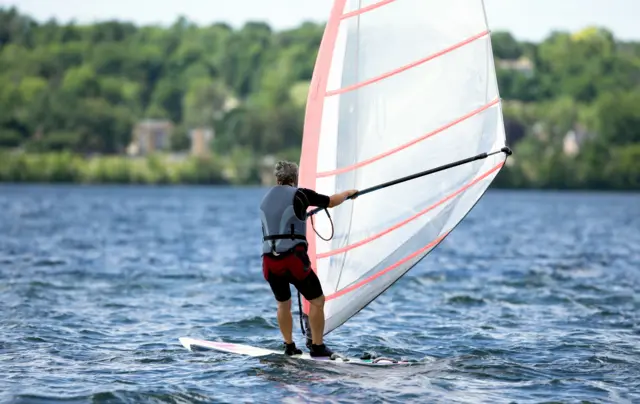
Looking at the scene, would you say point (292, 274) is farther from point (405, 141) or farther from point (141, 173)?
point (141, 173)

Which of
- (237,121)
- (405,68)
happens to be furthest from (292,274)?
(237,121)

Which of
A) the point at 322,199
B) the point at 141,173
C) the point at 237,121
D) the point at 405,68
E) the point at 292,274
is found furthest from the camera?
the point at 237,121

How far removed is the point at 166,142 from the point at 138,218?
119 metres

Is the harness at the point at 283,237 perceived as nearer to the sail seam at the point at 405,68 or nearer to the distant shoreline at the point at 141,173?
the sail seam at the point at 405,68

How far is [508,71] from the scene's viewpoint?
605ft

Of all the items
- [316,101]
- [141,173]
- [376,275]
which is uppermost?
[316,101]

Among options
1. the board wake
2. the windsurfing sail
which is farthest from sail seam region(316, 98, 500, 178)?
the board wake

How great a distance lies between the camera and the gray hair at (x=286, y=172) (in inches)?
470

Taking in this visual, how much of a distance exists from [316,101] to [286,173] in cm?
89

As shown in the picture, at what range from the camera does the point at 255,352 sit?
1332 cm

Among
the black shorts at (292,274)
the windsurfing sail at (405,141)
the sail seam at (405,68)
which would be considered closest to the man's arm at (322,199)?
the black shorts at (292,274)

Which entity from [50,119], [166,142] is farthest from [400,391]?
[166,142]

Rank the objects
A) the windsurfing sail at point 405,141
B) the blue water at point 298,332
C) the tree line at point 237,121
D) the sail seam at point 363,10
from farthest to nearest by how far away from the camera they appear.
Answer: the tree line at point 237,121, the windsurfing sail at point 405,141, the sail seam at point 363,10, the blue water at point 298,332

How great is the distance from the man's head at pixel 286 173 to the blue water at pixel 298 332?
1864 millimetres
